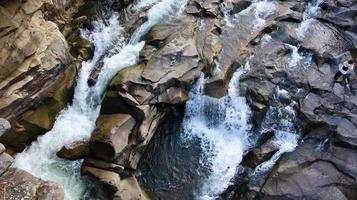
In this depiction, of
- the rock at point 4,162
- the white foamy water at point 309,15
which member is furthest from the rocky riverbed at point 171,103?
the rock at point 4,162

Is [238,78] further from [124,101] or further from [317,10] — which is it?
[317,10]

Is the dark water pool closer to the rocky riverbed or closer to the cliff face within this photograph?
the rocky riverbed

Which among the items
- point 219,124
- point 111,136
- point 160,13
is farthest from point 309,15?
point 111,136

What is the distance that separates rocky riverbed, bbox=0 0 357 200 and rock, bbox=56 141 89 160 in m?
0.04

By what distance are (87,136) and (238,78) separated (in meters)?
Answer: 4.77

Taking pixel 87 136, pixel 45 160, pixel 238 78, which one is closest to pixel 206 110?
pixel 238 78

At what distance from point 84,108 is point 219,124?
3.89m

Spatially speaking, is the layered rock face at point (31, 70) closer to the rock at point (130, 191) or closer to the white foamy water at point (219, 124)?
the rock at point (130, 191)

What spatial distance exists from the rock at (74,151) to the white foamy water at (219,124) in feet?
9.24

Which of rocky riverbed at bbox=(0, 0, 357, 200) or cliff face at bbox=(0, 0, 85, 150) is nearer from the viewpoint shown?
cliff face at bbox=(0, 0, 85, 150)

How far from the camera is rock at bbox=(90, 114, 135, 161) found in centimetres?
1016

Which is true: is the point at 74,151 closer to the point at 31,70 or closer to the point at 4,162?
the point at 31,70

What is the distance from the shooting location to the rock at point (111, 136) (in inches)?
400

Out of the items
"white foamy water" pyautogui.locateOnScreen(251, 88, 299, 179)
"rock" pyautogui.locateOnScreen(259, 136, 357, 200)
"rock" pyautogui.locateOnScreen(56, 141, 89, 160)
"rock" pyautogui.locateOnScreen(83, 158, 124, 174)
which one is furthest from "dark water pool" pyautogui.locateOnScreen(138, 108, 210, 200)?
"white foamy water" pyautogui.locateOnScreen(251, 88, 299, 179)
